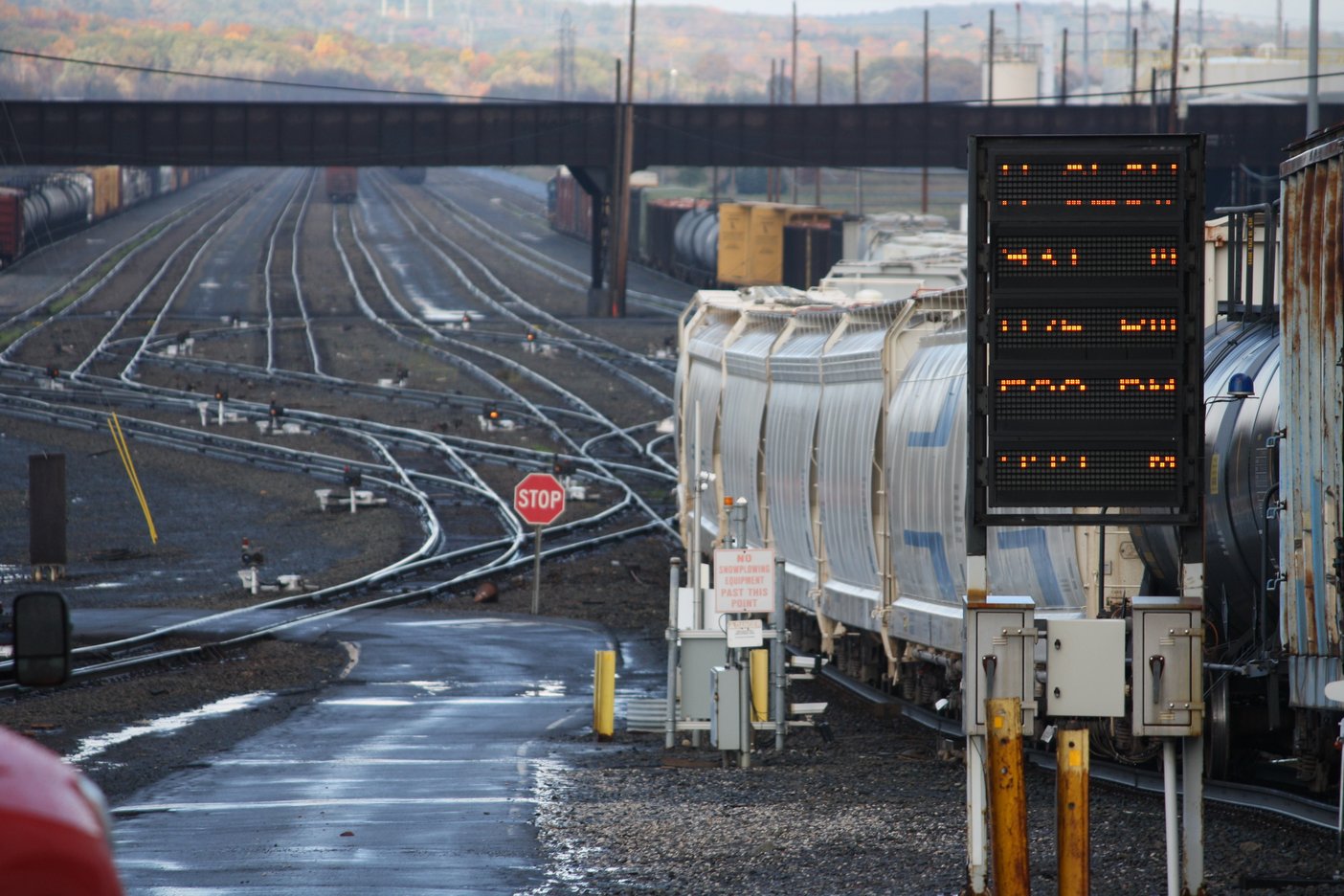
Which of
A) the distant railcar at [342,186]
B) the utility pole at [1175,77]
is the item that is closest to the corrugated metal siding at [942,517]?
the utility pole at [1175,77]

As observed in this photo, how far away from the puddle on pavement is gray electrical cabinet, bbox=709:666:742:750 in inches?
223

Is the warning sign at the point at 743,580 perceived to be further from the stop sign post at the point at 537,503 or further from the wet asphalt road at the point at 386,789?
the stop sign post at the point at 537,503

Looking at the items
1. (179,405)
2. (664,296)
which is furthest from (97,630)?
(664,296)

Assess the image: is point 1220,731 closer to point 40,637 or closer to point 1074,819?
point 1074,819

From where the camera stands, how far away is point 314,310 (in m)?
69.2

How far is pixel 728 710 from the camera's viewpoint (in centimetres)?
1608

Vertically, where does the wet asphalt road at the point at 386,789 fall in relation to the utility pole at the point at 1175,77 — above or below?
below

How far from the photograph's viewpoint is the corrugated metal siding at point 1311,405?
10109mm

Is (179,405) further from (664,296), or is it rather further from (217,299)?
(664,296)

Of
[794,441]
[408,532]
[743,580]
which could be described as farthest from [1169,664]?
[408,532]

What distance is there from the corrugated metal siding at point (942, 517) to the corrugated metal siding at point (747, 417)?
18.5ft

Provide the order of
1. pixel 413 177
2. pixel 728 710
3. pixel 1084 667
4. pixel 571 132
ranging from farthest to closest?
pixel 413 177, pixel 571 132, pixel 728 710, pixel 1084 667

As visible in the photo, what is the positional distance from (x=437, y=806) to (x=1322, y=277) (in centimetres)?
741

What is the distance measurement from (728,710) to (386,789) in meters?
3.14
